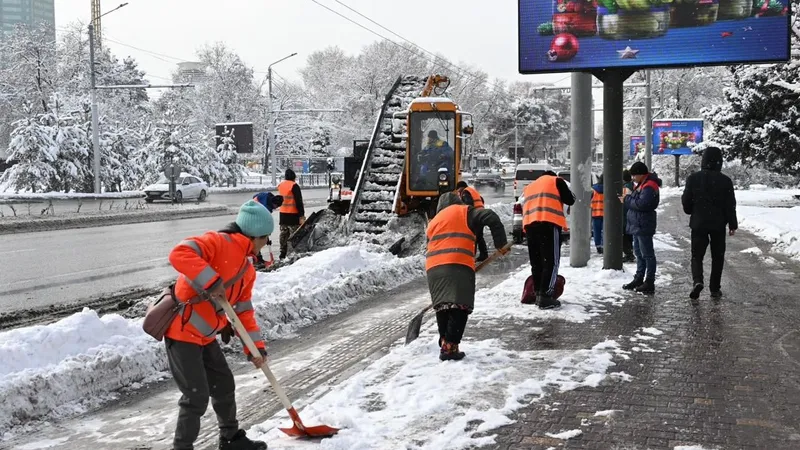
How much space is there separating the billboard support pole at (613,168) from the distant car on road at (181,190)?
26.7 meters

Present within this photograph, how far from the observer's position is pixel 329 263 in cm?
1108

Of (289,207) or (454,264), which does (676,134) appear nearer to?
(289,207)

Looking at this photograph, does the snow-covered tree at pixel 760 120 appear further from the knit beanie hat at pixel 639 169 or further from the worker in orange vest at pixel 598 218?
the knit beanie hat at pixel 639 169

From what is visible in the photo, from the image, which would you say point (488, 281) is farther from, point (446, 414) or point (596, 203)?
point (446, 414)

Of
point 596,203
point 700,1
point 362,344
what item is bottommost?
point 362,344

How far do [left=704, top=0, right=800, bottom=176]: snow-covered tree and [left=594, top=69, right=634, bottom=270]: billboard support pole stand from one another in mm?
16808

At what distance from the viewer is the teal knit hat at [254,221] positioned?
14.7ft

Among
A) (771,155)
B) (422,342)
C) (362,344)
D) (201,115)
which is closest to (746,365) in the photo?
(422,342)

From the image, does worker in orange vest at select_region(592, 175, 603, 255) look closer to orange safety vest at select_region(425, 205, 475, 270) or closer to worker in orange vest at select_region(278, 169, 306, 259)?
worker in orange vest at select_region(278, 169, 306, 259)

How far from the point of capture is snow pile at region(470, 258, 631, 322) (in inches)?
336

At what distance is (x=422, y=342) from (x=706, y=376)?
2.53 meters

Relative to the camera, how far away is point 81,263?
14398mm

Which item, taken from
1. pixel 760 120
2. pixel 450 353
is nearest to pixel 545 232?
pixel 450 353

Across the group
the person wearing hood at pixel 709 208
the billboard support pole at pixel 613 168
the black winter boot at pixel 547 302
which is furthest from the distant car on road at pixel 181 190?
the person wearing hood at pixel 709 208
